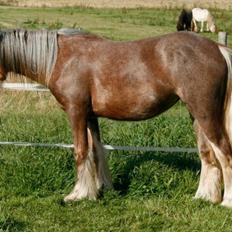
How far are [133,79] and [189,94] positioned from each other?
0.56m

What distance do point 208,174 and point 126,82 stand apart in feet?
4.08

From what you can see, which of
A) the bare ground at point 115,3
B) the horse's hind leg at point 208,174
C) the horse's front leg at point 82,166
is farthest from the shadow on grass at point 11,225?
the bare ground at point 115,3

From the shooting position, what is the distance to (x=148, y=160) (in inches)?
244

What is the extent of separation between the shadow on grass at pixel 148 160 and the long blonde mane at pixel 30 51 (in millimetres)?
1366

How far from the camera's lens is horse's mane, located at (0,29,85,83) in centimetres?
549

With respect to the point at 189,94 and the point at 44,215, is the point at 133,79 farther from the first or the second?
the point at 44,215

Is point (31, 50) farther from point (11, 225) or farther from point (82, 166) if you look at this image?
point (11, 225)

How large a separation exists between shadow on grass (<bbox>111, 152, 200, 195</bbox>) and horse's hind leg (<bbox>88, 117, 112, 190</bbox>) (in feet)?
0.77

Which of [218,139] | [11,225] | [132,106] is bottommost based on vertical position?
[11,225]

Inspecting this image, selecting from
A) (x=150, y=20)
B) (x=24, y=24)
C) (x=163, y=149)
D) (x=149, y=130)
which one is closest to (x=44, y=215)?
(x=163, y=149)

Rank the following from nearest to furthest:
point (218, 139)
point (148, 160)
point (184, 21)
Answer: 1. point (218, 139)
2. point (148, 160)
3. point (184, 21)

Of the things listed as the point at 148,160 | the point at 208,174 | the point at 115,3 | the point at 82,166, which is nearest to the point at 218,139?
the point at 208,174

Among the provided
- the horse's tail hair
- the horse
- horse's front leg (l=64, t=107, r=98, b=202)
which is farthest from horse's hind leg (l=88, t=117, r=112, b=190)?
the horse

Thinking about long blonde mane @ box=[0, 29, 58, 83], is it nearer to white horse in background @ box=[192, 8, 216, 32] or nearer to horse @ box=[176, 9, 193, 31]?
horse @ box=[176, 9, 193, 31]
